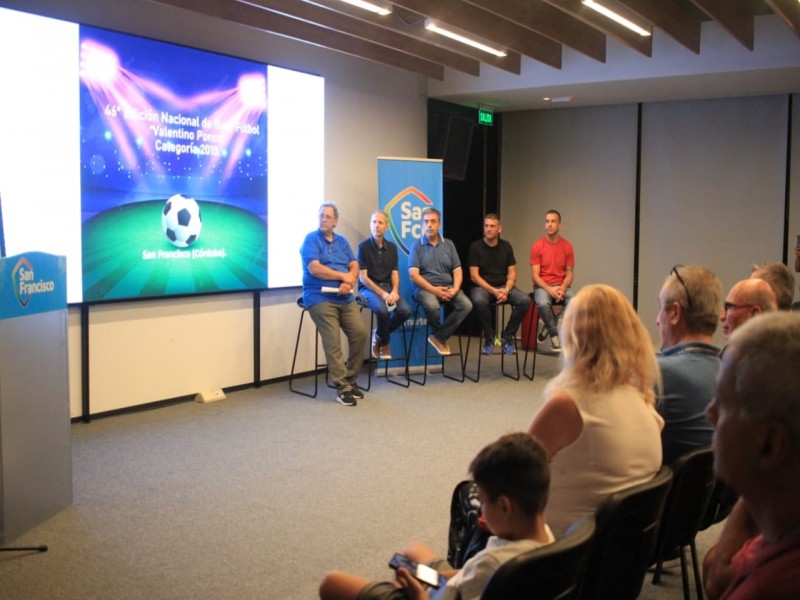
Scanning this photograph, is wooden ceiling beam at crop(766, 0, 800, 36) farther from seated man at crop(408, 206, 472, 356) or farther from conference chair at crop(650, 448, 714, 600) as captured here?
conference chair at crop(650, 448, 714, 600)

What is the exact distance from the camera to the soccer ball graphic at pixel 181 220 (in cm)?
564

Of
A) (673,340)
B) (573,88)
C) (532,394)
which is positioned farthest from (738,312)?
(573,88)

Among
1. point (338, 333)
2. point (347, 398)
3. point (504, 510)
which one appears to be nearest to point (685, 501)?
point (504, 510)

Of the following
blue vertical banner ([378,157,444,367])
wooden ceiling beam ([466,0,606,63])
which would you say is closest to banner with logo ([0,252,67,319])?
wooden ceiling beam ([466,0,606,63])

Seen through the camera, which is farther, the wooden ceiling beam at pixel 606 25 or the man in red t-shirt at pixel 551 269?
the man in red t-shirt at pixel 551 269

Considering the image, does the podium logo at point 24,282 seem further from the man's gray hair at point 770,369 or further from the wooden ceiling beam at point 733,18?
the wooden ceiling beam at point 733,18

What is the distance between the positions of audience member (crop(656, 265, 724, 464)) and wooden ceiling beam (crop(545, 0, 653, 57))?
10.1ft

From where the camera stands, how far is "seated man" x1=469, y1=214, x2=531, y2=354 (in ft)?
23.4

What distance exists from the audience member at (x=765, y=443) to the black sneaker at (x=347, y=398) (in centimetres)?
508

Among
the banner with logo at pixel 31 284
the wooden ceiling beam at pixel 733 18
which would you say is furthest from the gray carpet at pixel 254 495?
the wooden ceiling beam at pixel 733 18

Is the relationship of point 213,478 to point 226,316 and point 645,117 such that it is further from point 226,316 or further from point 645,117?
point 645,117

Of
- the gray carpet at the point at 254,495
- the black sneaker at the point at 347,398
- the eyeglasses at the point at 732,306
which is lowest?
the gray carpet at the point at 254,495

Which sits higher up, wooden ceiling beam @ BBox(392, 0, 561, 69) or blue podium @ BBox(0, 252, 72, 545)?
wooden ceiling beam @ BBox(392, 0, 561, 69)

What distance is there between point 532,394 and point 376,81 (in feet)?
11.2
